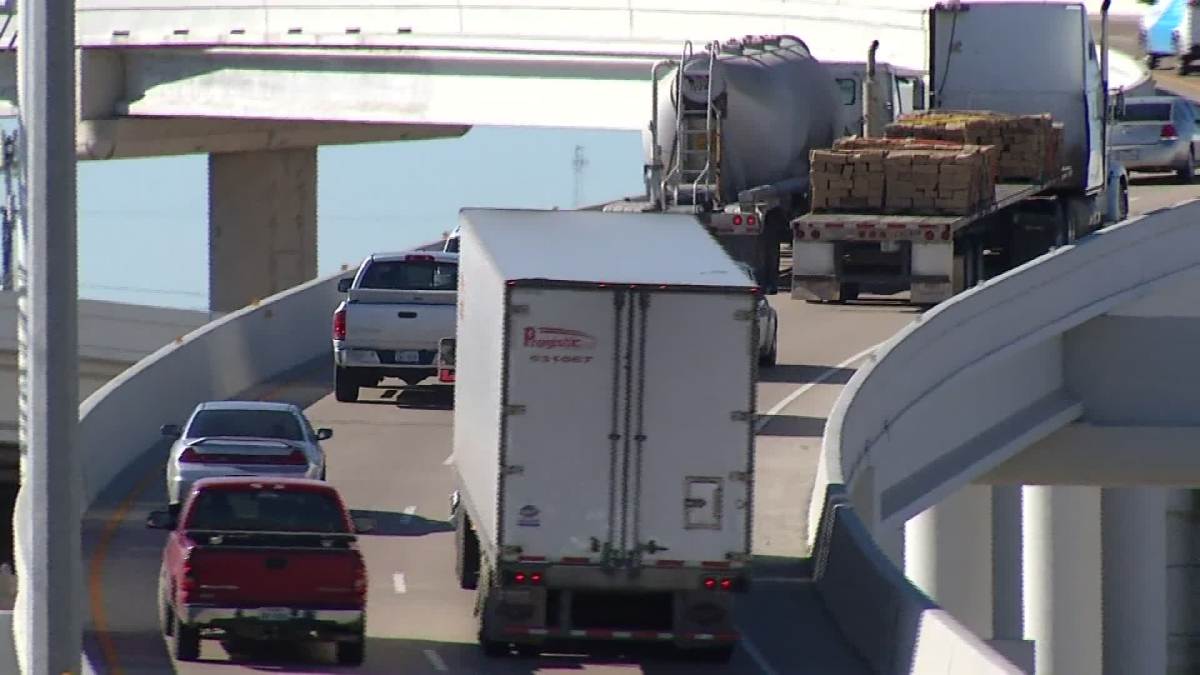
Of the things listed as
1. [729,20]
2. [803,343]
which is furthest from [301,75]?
[803,343]

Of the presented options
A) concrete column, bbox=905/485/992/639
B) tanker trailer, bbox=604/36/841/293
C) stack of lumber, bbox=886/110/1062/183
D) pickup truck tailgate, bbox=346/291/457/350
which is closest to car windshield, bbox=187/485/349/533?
pickup truck tailgate, bbox=346/291/457/350

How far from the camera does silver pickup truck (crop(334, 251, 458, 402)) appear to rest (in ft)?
107

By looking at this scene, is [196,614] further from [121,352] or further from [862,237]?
[121,352]

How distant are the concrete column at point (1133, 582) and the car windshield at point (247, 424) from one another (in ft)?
80.3

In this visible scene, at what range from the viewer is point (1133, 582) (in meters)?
46.4

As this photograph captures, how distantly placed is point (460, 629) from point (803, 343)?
16.0m

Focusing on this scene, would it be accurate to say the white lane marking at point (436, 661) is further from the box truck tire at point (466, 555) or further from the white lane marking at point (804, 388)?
the white lane marking at point (804, 388)

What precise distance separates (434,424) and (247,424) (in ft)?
23.2

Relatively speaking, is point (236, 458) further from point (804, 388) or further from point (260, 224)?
point (260, 224)

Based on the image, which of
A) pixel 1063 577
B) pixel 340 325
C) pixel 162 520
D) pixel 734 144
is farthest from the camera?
pixel 1063 577

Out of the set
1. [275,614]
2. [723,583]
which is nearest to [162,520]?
[275,614]

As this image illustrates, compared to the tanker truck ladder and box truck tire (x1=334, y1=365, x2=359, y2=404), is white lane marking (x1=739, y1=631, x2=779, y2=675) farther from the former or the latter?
the tanker truck ladder

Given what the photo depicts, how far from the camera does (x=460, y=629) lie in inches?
826

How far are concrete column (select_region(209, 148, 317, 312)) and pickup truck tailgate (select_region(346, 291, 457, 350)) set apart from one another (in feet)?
135
